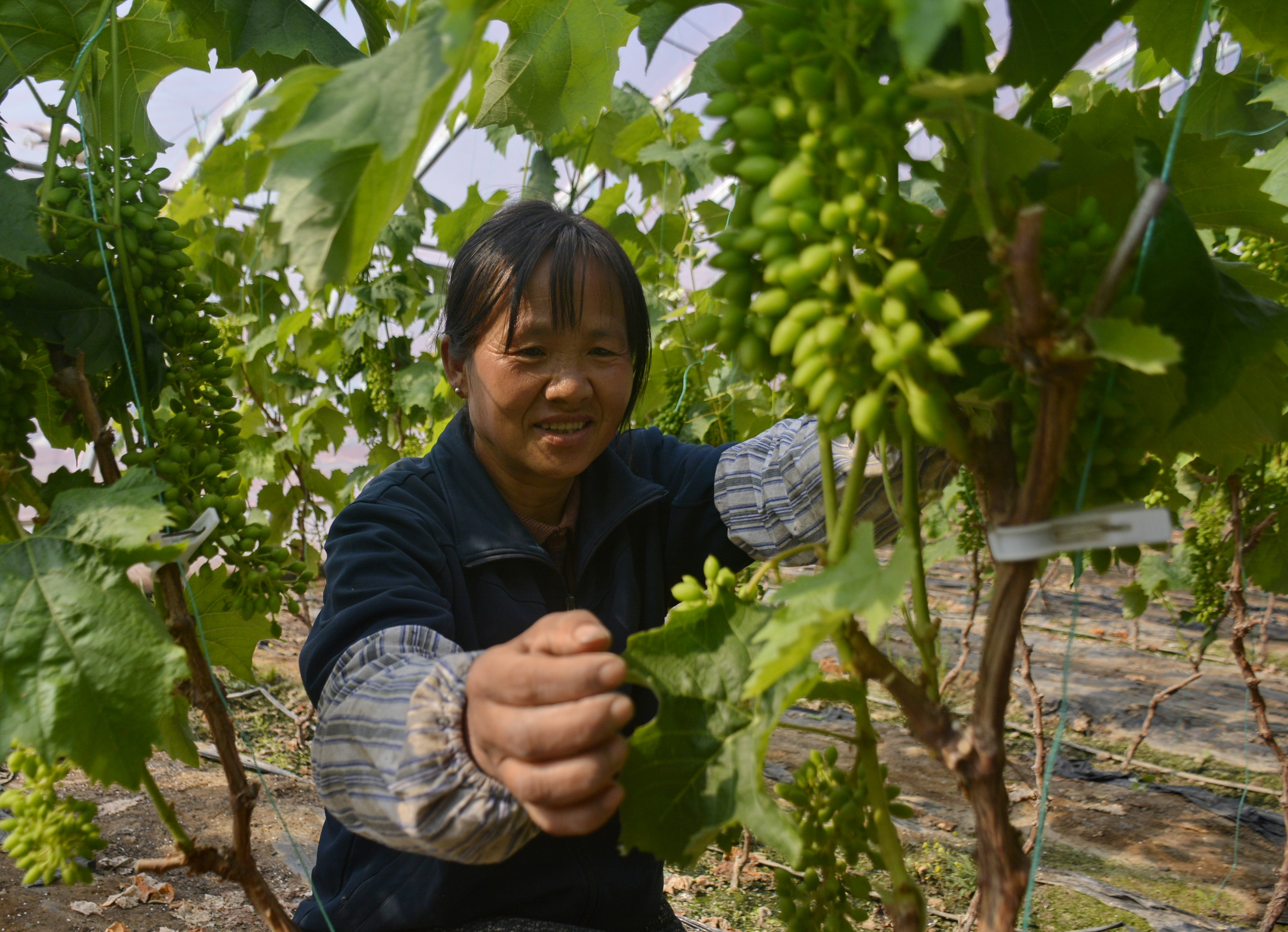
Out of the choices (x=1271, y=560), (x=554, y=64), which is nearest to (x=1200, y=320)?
(x=554, y=64)

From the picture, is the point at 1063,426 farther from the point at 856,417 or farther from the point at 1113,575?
the point at 1113,575

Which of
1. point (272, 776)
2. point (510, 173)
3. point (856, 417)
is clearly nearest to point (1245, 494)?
point (856, 417)

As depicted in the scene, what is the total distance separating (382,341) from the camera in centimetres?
374

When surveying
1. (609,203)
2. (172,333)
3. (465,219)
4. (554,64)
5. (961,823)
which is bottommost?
(961,823)

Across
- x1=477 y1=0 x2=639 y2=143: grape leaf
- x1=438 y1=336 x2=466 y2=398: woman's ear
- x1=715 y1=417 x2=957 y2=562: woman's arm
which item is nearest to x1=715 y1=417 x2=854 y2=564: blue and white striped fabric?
x1=715 y1=417 x2=957 y2=562: woman's arm

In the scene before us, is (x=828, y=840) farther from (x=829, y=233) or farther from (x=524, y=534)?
(x=524, y=534)

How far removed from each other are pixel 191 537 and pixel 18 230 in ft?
1.03

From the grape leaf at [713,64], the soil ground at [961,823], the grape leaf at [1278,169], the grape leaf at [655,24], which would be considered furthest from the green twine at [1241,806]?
the grape leaf at [655,24]

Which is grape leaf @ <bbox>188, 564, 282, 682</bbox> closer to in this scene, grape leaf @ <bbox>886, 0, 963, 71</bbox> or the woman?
the woman

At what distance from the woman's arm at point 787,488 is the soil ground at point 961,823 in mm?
481

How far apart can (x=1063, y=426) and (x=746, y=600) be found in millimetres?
256

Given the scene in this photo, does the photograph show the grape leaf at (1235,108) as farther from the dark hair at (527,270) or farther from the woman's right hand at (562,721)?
the woman's right hand at (562,721)

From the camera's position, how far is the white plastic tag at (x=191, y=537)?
2.68ft

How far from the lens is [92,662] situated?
0.74 m
